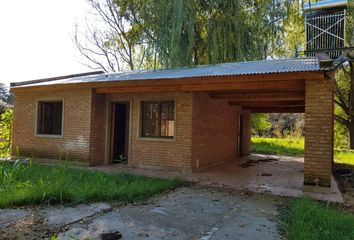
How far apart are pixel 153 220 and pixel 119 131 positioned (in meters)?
6.38

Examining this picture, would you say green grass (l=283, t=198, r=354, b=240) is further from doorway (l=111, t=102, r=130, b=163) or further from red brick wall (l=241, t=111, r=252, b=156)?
red brick wall (l=241, t=111, r=252, b=156)

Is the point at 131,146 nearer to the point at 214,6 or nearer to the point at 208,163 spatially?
the point at 208,163

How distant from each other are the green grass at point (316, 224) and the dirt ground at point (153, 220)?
24 cm

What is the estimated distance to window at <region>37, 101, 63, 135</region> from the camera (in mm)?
10492

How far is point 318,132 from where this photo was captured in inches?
249

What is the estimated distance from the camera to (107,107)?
970 cm

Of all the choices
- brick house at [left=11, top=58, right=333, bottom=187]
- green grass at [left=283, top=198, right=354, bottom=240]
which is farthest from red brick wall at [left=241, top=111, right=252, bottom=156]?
green grass at [left=283, top=198, right=354, bottom=240]

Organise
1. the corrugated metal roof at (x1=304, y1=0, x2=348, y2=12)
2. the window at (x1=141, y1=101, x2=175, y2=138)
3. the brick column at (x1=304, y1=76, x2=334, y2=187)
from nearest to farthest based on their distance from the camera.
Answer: the brick column at (x1=304, y1=76, x2=334, y2=187), the window at (x1=141, y1=101, x2=175, y2=138), the corrugated metal roof at (x1=304, y1=0, x2=348, y2=12)

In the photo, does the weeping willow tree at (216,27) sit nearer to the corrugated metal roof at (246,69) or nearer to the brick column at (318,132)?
the corrugated metal roof at (246,69)

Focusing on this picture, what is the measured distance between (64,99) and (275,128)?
916 inches

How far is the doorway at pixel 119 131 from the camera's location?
9953mm

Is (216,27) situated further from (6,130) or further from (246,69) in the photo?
(6,130)

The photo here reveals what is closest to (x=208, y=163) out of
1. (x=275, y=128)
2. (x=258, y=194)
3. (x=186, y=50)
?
(x=258, y=194)

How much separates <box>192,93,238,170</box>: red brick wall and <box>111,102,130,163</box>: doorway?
2.73 m
